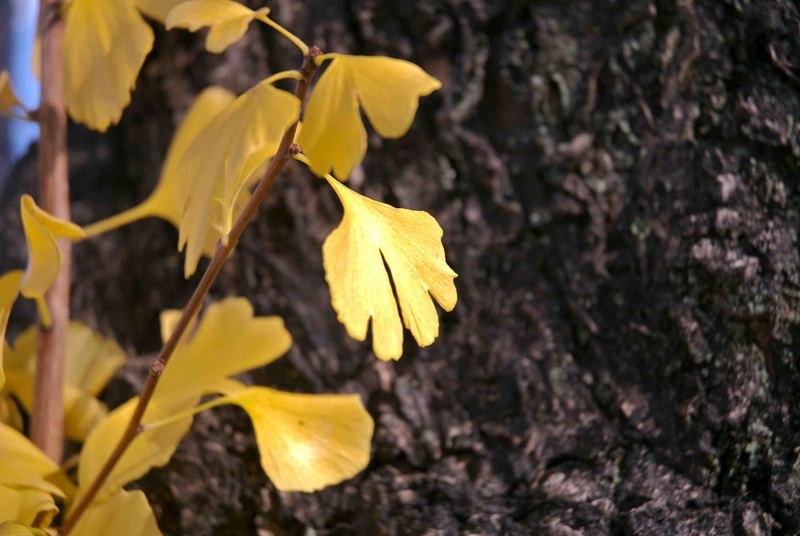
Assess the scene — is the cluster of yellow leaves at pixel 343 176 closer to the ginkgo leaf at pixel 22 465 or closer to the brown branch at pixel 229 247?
the brown branch at pixel 229 247

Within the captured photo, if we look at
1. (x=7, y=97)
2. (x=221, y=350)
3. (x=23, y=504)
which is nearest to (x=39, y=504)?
(x=23, y=504)

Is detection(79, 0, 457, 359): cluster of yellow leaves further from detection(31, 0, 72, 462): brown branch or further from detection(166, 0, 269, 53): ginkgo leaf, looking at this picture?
detection(31, 0, 72, 462): brown branch

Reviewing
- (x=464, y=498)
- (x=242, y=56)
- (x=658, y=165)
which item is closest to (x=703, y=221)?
(x=658, y=165)

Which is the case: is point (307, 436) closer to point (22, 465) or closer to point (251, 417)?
point (251, 417)

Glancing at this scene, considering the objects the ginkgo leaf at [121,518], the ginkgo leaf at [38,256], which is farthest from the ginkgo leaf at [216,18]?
the ginkgo leaf at [121,518]

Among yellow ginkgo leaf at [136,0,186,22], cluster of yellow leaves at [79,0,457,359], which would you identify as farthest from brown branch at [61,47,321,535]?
yellow ginkgo leaf at [136,0,186,22]

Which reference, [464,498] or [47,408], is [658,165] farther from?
[47,408]

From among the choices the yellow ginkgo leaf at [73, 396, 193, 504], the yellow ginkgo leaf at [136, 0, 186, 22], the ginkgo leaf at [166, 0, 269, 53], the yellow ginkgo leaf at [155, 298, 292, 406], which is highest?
the ginkgo leaf at [166, 0, 269, 53]
